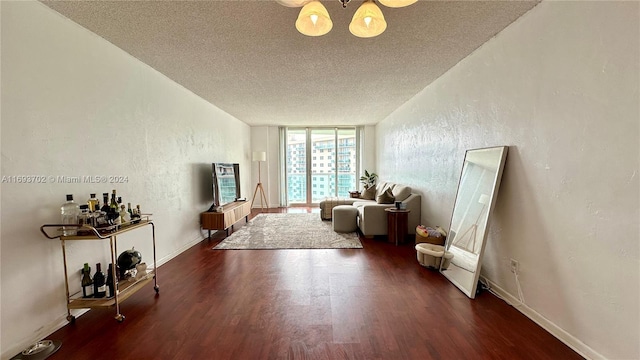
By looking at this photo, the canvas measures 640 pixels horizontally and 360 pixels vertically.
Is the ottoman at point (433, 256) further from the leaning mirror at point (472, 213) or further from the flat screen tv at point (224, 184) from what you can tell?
the flat screen tv at point (224, 184)

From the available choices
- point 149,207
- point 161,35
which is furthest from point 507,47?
point 149,207

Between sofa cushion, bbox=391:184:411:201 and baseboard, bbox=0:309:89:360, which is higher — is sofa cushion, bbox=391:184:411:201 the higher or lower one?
the higher one

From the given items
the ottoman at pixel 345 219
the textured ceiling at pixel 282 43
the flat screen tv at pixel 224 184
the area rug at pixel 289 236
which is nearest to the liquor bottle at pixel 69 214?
the textured ceiling at pixel 282 43

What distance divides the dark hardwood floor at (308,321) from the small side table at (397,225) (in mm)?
964

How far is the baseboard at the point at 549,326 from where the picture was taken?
5.13 feet

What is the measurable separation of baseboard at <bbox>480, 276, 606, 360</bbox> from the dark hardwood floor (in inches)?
1.9

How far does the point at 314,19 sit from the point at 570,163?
6.50ft

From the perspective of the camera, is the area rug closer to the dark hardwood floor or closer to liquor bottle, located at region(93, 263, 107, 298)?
the dark hardwood floor

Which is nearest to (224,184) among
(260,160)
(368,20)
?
(260,160)

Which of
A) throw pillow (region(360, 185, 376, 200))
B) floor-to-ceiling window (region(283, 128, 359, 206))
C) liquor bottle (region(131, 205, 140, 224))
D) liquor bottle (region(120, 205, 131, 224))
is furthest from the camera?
floor-to-ceiling window (region(283, 128, 359, 206))

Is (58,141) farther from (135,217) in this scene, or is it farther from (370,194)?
(370,194)

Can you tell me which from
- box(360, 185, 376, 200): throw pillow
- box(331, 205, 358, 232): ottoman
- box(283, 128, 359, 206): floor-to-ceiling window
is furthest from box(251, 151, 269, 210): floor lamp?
box(331, 205, 358, 232): ottoman

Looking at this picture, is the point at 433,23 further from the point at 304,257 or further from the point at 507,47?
the point at 304,257

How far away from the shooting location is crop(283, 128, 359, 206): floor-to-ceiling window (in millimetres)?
7801
